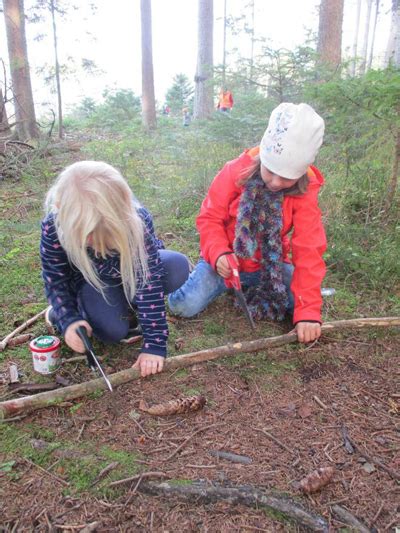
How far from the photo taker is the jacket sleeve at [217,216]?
2812 mm

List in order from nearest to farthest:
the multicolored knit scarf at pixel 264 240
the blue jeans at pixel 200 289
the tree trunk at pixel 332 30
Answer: the multicolored knit scarf at pixel 264 240 < the blue jeans at pixel 200 289 < the tree trunk at pixel 332 30

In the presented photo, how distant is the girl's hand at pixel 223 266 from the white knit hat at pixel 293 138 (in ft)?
2.27

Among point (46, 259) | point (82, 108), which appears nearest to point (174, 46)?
point (82, 108)

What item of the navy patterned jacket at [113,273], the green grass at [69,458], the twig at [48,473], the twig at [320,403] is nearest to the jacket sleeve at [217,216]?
the navy patterned jacket at [113,273]

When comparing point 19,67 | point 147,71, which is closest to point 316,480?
point 19,67

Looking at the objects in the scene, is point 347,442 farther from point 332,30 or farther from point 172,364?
point 332,30

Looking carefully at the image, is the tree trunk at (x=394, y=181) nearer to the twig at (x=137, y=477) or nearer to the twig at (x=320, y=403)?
the twig at (x=320, y=403)

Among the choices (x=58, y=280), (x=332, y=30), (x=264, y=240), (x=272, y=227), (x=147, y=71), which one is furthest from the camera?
(x=147, y=71)

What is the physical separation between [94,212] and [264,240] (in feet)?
4.49

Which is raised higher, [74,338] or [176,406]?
[74,338]

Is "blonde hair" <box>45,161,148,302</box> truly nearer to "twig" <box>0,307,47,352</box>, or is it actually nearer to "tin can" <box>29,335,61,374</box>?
"tin can" <box>29,335,61,374</box>

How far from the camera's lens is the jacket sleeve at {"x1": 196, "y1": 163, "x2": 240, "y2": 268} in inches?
111

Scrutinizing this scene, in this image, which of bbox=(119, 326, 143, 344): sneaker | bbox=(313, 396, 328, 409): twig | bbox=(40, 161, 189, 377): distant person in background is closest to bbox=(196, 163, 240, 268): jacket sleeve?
bbox=(40, 161, 189, 377): distant person in background

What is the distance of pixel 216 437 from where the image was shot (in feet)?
6.17
